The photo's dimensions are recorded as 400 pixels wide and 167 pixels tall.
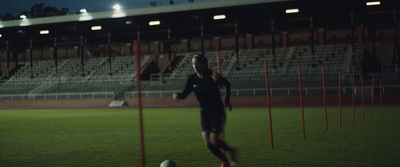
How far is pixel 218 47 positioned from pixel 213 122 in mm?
50618

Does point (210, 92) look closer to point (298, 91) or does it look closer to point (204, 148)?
point (204, 148)

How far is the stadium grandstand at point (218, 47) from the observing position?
41.9 metres

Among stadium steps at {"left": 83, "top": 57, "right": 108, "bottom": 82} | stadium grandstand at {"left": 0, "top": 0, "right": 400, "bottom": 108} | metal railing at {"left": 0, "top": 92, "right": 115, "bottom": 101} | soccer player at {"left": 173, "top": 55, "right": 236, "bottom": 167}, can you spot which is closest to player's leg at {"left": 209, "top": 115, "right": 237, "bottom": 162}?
soccer player at {"left": 173, "top": 55, "right": 236, "bottom": 167}

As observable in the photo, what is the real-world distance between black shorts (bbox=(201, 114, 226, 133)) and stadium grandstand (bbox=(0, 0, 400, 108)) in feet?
96.8

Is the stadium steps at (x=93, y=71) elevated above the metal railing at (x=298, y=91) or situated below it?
above

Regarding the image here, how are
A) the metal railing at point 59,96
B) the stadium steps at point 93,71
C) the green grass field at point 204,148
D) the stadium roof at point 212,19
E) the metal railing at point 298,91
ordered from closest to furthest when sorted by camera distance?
the green grass field at point 204,148 → the metal railing at point 298,91 → the stadium roof at point 212,19 → the metal railing at point 59,96 → the stadium steps at point 93,71

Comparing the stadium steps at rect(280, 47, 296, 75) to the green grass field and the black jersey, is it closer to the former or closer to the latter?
the green grass field

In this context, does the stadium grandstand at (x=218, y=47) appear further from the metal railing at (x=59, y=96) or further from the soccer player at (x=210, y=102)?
the soccer player at (x=210, y=102)

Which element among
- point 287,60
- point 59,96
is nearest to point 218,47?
point 287,60

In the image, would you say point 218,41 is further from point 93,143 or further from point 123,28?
point 93,143

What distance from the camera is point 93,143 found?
13039 millimetres

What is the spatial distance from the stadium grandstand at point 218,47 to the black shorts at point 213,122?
29496mm

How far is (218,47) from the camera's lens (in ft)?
189

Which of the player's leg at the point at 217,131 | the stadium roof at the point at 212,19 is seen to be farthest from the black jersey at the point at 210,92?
the stadium roof at the point at 212,19
